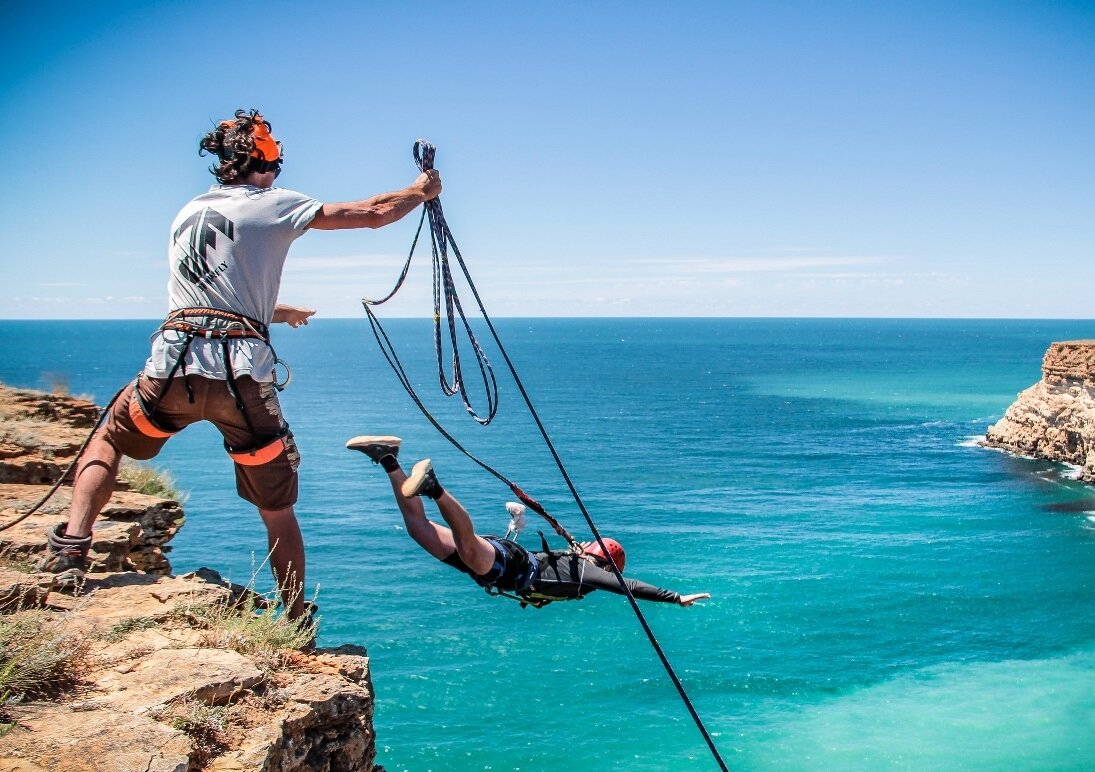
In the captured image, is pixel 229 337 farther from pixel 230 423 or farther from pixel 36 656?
pixel 36 656

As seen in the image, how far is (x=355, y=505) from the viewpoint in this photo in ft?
142

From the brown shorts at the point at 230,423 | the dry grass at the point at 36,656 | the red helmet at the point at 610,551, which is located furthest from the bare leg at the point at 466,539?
the dry grass at the point at 36,656

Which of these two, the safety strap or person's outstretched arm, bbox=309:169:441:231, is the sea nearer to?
the safety strap

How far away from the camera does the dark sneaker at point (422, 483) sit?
605 centimetres

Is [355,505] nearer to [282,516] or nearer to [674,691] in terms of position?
[674,691]

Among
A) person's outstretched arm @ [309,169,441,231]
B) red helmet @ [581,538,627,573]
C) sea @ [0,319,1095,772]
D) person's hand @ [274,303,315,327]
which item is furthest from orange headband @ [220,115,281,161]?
red helmet @ [581,538,627,573]

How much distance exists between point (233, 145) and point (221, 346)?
1228mm

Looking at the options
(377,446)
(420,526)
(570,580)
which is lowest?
(570,580)

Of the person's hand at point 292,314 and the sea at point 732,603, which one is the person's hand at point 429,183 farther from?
the sea at point 732,603

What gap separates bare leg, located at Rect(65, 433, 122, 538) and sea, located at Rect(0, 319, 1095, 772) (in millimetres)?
1032

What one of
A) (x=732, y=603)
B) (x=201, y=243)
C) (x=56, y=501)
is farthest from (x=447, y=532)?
(x=732, y=603)

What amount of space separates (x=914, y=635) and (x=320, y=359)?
145 metres

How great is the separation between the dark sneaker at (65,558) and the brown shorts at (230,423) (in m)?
0.61

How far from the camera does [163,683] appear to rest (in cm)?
431
